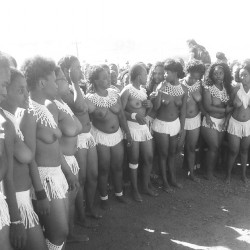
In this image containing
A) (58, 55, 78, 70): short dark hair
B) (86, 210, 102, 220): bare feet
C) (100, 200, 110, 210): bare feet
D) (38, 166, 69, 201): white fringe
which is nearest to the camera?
(38, 166, 69, 201): white fringe

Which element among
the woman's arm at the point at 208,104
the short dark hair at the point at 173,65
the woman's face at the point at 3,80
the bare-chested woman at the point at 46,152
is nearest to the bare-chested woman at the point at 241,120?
the woman's arm at the point at 208,104

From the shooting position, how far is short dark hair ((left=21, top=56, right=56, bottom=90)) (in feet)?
8.77

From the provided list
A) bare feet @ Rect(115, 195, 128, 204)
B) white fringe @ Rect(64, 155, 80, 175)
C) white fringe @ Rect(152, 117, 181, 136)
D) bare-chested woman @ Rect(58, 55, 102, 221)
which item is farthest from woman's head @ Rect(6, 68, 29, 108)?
white fringe @ Rect(152, 117, 181, 136)

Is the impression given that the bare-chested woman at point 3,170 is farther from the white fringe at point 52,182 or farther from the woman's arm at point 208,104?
the woman's arm at point 208,104

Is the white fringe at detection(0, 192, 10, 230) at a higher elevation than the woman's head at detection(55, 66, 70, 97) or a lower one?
lower

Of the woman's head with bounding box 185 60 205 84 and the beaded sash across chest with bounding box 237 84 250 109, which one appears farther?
the woman's head with bounding box 185 60 205 84

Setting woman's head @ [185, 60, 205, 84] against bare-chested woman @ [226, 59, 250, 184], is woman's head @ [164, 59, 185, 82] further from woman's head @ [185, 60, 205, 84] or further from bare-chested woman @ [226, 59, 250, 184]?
bare-chested woman @ [226, 59, 250, 184]

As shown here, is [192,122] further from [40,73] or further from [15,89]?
[15,89]

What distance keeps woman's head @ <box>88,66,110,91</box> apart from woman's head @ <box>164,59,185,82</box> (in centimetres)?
114

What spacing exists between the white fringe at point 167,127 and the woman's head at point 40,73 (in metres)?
2.58

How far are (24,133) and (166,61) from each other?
298cm

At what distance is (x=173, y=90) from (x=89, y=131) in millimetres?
1589

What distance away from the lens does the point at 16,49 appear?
2191cm

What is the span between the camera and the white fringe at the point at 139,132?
15.5 ft
